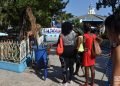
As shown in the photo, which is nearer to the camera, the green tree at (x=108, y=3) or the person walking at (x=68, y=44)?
the person walking at (x=68, y=44)

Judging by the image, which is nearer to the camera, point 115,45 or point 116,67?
point 116,67

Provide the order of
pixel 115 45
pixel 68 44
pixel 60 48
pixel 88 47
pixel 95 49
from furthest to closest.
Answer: pixel 68 44
pixel 60 48
pixel 88 47
pixel 95 49
pixel 115 45

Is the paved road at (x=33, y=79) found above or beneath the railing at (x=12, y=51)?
beneath

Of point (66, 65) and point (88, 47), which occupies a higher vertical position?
point (88, 47)

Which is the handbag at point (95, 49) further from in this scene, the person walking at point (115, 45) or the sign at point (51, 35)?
the sign at point (51, 35)

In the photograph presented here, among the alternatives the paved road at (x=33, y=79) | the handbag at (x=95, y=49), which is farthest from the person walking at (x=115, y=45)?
the paved road at (x=33, y=79)

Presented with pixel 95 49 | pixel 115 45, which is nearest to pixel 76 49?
pixel 95 49

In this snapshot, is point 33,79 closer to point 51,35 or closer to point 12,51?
point 12,51

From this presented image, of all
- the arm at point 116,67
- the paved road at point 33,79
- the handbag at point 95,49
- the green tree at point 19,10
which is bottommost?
the paved road at point 33,79

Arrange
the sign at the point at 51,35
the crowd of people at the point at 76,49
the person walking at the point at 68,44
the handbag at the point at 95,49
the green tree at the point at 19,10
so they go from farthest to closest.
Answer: the sign at the point at 51,35
the green tree at the point at 19,10
the person walking at the point at 68,44
the crowd of people at the point at 76,49
the handbag at the point at 95,49

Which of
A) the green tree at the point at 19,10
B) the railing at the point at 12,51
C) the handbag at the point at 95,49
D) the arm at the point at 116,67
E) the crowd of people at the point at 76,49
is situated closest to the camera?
the arm at the point at 116,67

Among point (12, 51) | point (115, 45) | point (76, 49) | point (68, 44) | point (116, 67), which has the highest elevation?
point (115, 45)

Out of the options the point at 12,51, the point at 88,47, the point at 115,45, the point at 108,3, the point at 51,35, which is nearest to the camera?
the point at 115,45

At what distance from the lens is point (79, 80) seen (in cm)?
972
